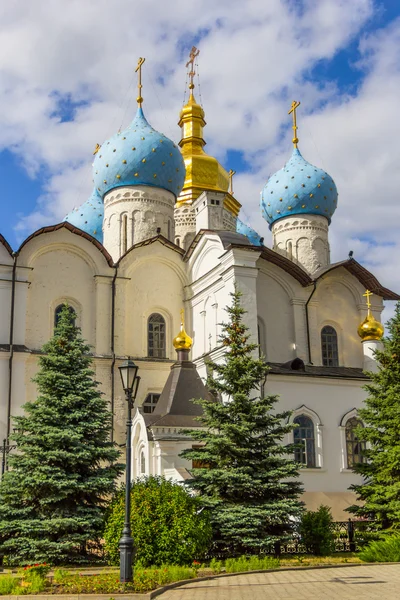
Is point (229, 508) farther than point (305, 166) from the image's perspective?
No

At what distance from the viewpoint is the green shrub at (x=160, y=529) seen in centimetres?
1137

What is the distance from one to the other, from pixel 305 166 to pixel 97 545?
18680 mm

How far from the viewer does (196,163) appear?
3259cm

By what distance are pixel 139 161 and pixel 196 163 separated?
8.05m

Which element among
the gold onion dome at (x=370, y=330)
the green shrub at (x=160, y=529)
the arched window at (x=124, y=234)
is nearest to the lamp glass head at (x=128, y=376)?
the green shrub at (x=160, y=529)

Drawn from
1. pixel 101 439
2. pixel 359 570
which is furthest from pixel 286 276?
pixel 359 570

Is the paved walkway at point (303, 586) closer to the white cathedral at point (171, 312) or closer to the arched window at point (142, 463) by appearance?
the white cathedral at point (171, 312)

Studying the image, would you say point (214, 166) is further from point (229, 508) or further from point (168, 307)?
point (229, 508)

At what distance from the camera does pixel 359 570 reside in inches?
450

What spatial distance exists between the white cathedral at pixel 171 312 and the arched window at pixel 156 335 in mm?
34

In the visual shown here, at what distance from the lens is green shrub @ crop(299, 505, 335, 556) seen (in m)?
13.2

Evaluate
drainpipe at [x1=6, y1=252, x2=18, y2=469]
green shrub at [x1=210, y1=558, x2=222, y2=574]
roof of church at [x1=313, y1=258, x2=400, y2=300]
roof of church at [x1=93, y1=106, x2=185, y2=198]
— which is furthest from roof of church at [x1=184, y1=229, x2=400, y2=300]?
green shrub at [x1=210, y1=558, x2=222, y2=574]

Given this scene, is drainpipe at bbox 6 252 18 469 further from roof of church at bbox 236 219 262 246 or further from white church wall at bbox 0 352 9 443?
roof of church at bbox 236 219 262 246

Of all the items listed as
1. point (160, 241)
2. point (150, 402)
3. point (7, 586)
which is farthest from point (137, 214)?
point (7, 586)
